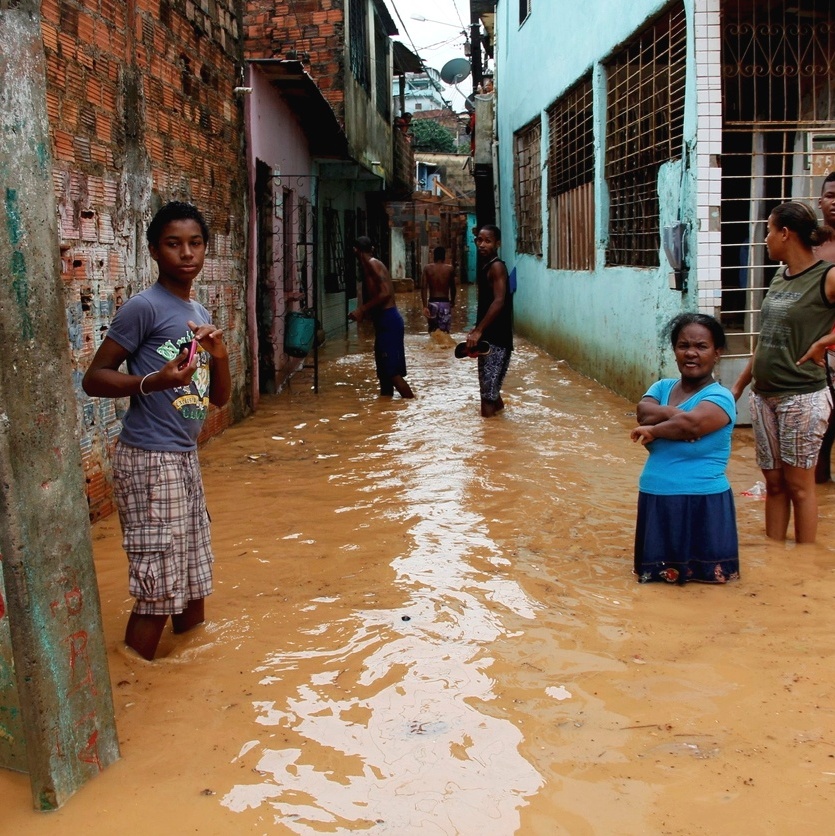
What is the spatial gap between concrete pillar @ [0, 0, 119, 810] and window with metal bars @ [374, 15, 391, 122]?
18609 mm

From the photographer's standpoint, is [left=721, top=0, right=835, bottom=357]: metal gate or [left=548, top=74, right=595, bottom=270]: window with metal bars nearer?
[left=721, top=0, right=835, bottom=357]: metal gate

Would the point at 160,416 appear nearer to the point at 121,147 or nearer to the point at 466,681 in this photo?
the point at 466,681

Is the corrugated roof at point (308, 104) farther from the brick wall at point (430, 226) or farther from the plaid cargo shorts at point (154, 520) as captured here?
the brick wall at point (430, 226)

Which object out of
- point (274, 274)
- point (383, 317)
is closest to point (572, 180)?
point (383, 317)

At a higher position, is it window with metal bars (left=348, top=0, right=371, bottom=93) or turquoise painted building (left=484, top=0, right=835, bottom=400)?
window with metal bars (left=348, top=0, right=371, bottom=93)

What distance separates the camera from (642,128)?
8.85 meters

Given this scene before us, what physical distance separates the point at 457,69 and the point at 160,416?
85.4 feet

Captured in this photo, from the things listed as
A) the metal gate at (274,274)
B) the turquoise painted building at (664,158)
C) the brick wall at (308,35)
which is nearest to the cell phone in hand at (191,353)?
the turquoise painted building at (664,158)

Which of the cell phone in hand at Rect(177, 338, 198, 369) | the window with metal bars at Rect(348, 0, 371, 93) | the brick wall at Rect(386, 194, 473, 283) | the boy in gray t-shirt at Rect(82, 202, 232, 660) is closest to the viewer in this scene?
the cell phone in hand at Rect(177, 338, 198, 369)

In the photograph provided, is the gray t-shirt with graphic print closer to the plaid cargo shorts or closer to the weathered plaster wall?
the plaid cargo shorts

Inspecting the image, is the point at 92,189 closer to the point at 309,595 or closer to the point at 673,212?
the point at 309,595

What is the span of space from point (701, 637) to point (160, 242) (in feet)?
7.92

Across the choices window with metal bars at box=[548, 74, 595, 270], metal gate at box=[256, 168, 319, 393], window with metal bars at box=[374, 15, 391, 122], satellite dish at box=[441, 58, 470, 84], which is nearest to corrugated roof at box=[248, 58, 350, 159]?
metal gate at box=[256, 168, 319, 393]

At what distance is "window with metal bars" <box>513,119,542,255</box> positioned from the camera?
14.1 metres
